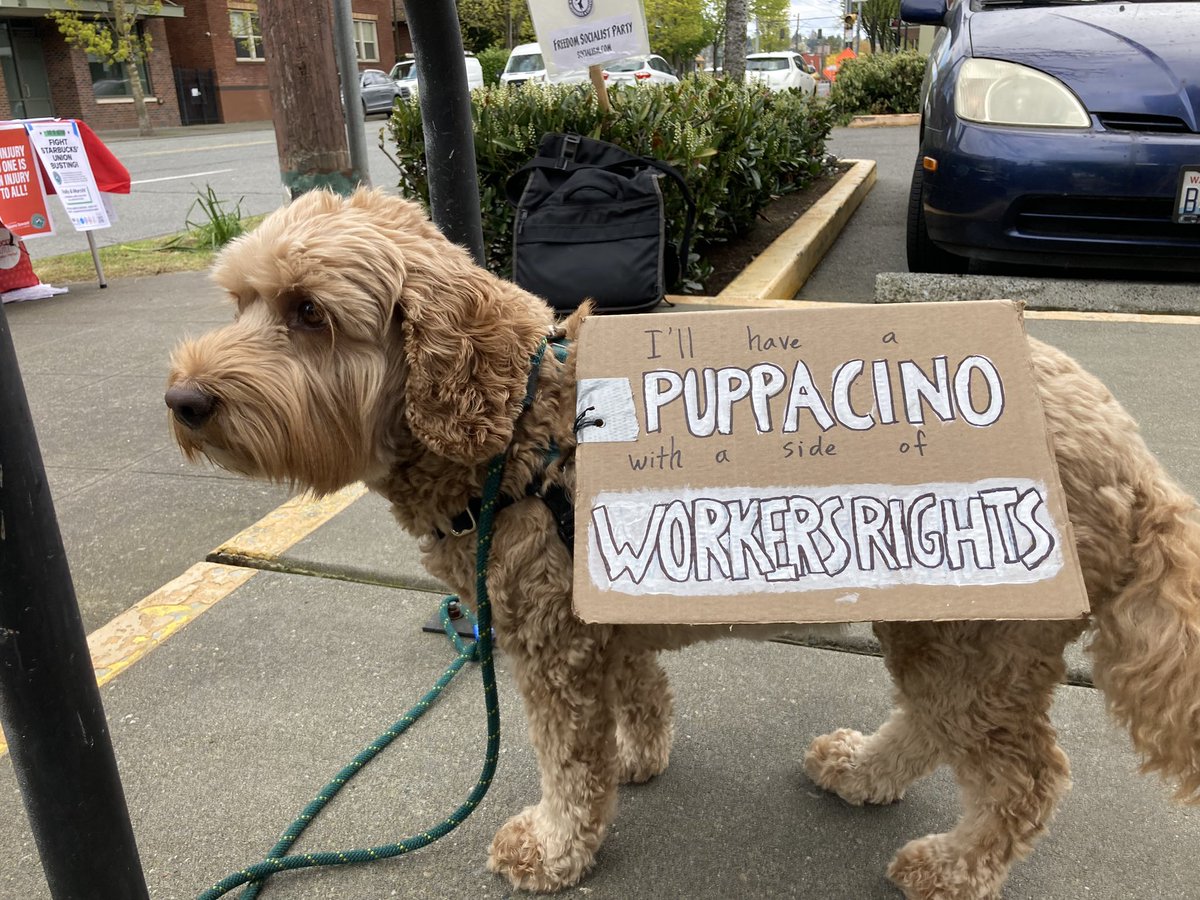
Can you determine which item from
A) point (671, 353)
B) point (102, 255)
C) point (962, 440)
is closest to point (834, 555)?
point (962, 440)

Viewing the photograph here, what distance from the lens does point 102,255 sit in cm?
1042

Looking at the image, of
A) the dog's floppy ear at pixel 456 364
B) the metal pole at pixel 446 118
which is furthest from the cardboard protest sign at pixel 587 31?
the dog's floppy ear at pixel 456 364

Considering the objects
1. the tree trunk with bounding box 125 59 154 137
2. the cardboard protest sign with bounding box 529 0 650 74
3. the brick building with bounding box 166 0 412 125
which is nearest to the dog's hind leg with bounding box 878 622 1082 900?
the cardboard protest sign with bounding box 529 0 650 74

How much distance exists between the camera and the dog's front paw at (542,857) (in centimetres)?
216

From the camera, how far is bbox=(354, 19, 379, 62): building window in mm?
47531

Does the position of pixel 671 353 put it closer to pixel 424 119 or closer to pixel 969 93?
pixel 424 119

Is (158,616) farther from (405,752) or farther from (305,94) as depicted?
(305,94)

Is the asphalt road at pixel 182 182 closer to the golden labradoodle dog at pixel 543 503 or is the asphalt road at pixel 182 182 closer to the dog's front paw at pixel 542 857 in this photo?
the golden labradoodle dog at pixel 543 503

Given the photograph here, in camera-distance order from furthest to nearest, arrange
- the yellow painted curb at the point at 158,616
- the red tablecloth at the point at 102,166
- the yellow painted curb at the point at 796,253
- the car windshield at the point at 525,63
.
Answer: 1. the car windshield at the point at 525,63
2. the red tablecloth at the point at 102,166
3. the yellow painted curb at the point at 796,253
4. the yellow painted curb at the point at 158,616

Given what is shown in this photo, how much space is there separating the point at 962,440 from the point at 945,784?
3.83 feet

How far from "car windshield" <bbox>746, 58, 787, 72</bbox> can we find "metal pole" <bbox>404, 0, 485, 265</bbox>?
26384mm

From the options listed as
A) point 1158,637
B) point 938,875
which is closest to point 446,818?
point 938,875

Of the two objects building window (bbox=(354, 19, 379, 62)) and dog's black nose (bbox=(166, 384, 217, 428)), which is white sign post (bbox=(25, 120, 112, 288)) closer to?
dog's black nose (bbox=(166, 384, 217, 428))

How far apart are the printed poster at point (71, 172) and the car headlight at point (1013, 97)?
291 inches
